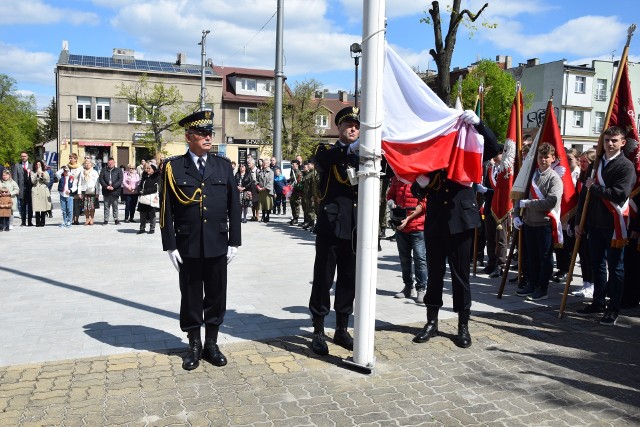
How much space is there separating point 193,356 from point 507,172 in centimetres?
568

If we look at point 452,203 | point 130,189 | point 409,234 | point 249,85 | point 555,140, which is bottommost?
point 409,234

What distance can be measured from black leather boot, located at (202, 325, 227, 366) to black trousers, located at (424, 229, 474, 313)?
2.25 meters

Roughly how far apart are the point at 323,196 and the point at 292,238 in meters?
8.99

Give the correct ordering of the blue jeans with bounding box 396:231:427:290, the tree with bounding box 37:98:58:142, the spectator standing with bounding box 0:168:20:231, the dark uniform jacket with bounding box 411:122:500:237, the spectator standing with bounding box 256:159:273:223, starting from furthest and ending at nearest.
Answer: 1. the tree with bounding box 37:98:58:142
2. the spectator standing with bounding box 256:159:273:223
3. the spectator standing with bounding box 0:168:20:231
4. the blue jeans with bounding box 396:231:427:290
5. the dark uniform jacket with bounding box 411:122:500:237

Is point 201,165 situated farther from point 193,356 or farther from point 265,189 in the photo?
point 265,189

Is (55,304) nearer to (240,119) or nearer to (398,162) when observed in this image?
(398,162)

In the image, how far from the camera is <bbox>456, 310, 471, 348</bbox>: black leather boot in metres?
5.82

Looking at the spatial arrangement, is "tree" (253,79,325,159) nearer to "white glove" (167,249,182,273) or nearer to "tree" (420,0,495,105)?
"tree" (420,0,495,105)

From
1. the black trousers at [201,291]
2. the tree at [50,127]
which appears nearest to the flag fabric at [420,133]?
the black trousers at [201,291]

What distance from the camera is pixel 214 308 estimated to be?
5.36 meters

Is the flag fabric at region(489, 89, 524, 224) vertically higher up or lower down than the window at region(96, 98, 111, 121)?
lower down

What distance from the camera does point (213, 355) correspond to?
5234 millimetres

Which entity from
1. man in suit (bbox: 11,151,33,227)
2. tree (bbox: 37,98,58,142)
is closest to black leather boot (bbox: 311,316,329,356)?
man in suit (bbox: 11,151,33,227)

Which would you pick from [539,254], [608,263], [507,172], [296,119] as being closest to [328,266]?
[608,263]
